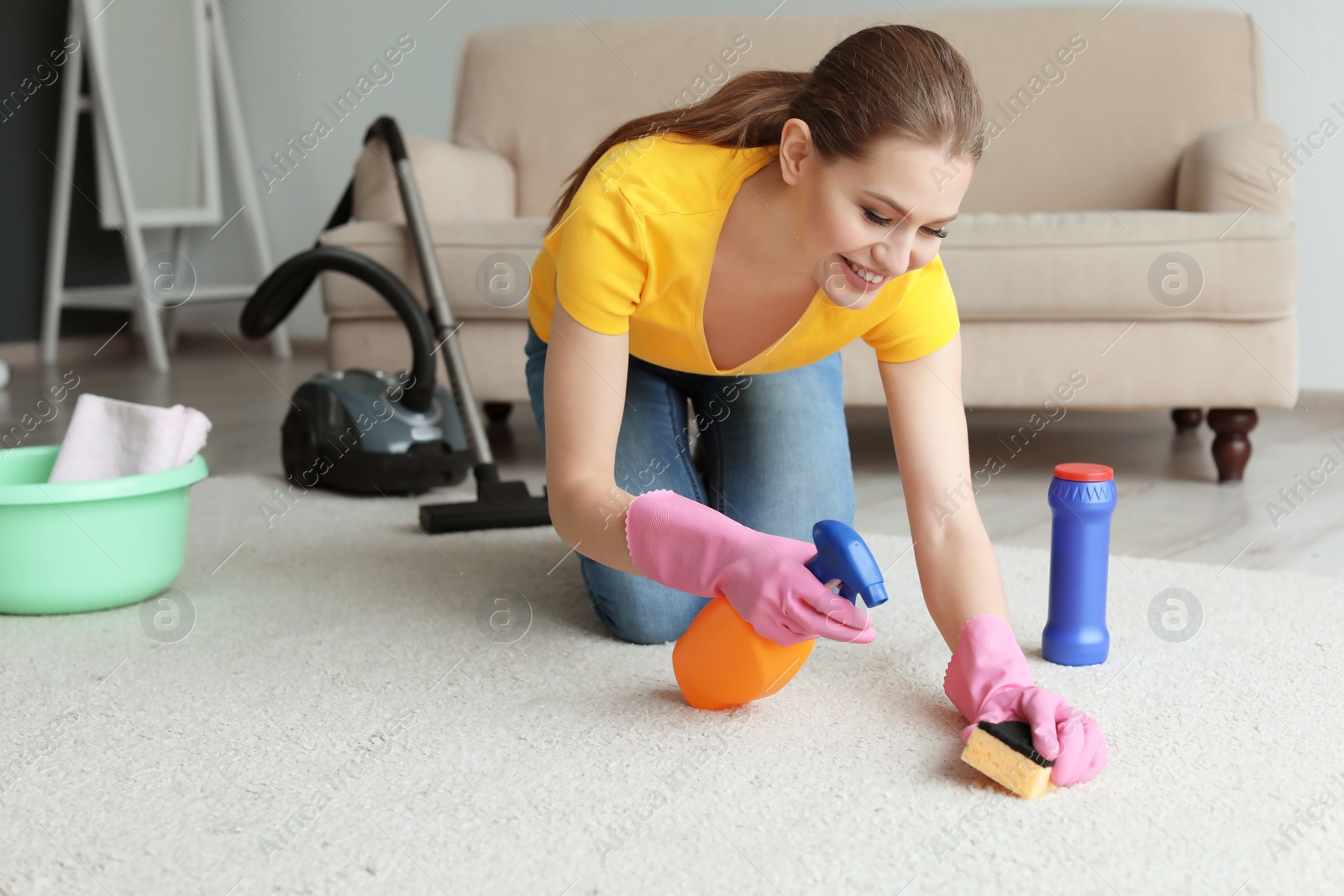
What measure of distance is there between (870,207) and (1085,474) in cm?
41

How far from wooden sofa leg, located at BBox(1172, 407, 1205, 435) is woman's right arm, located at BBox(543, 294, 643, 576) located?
188 centimetres

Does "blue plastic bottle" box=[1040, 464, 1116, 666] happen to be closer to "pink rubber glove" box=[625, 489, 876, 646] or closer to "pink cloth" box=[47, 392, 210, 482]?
"pink rubber glove" box=[625, 489, 876, 646]

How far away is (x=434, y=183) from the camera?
7.95ft

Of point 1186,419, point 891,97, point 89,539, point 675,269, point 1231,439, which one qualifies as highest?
point 891,97

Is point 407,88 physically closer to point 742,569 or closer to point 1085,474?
point 1085,474

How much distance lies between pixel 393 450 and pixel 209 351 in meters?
2.56

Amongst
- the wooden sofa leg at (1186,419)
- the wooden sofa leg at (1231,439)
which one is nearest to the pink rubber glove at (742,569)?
the wooden sofa leg at (1231,439)

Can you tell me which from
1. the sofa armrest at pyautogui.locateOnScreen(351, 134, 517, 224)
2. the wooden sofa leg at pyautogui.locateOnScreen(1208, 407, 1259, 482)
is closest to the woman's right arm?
the sofa armrest at pyautogui.locateOnScreen(351, 134, 517, 224)

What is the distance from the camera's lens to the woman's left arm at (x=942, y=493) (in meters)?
1.11

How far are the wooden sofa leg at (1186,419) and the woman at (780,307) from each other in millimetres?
1613

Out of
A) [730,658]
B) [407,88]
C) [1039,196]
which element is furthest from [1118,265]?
[407,88]

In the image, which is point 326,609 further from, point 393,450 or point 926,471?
point 926,471

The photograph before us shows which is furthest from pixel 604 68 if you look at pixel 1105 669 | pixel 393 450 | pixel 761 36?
pixel 1105 669

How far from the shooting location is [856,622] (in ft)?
2.96
